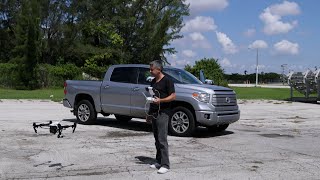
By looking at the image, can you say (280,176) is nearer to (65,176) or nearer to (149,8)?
(65,176)

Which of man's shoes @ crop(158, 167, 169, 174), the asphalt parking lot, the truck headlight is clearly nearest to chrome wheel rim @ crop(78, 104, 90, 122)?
the asphalt parking lot

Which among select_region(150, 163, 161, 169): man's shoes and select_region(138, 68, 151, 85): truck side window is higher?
select_region(138, 68, 151, 85): truck side window

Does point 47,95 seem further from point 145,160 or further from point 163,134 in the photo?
point 163,134

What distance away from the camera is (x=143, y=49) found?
203 feet

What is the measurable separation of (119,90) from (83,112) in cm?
166

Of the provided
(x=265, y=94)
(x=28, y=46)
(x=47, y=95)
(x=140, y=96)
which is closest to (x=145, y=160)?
(x=140, y=96)

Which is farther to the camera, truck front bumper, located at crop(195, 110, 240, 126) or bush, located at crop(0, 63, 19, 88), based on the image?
bush, located at crop(0, 63, 19, 88)

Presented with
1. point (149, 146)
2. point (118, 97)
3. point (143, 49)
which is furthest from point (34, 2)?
point (149, 146)

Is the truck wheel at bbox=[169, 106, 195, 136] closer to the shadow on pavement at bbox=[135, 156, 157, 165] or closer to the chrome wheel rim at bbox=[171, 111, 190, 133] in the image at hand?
the chrome wheel rim at bbox=[171, 111, 190, 133]

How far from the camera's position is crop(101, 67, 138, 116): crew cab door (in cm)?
1289

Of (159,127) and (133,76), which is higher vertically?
(133,76)

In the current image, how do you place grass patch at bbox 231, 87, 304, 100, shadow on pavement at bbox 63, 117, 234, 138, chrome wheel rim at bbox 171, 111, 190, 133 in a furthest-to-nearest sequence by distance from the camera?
grass patch at bbox 231, 87, 304, 100 < shadow on pavement at bbox 63, 117, 234, 138 < chrome wheel rim at bbox 171, 111, 190, 133

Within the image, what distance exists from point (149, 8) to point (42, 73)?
21265 mm

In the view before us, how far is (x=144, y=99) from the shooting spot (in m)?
12.4
